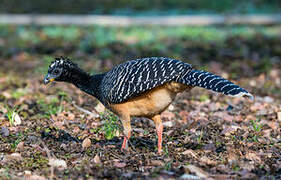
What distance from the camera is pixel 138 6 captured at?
2473 cm

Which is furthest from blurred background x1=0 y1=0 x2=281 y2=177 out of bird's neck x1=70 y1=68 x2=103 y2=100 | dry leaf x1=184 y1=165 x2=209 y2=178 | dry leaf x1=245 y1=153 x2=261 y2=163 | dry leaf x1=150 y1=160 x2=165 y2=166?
dry leaf x1=150 y1=160 x2=165 y2=166

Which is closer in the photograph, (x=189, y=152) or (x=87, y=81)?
(x=189, y=152)

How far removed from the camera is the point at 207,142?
18.4 feet

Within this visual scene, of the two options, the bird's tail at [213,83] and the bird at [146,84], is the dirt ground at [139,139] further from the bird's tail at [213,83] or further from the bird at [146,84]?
the bird's tail at [213,83]

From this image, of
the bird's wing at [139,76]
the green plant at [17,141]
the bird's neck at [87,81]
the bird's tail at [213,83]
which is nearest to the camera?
the bird's tail at [213,83]

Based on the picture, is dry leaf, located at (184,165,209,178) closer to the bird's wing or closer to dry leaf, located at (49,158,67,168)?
the bird's wing

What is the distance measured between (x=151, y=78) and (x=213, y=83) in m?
0.77

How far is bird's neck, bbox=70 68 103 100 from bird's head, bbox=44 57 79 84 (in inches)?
3.0

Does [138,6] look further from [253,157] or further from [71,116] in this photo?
[253,157]

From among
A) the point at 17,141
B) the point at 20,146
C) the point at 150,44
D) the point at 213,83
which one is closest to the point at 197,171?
the point at 213,83

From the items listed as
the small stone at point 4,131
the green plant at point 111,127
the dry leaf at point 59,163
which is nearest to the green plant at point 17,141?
the small stone at point 4,131

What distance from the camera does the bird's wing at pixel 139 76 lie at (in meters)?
4.87

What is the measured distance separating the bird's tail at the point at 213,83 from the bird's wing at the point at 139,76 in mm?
125

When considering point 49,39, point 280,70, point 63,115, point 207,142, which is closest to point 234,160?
point 207,142
